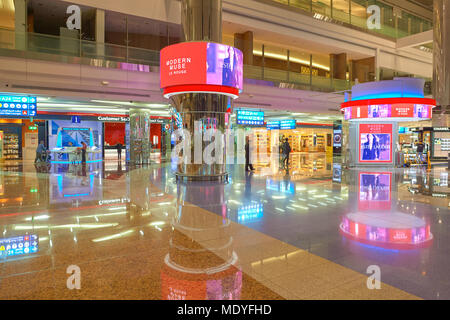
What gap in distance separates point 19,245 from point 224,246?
2742 mm

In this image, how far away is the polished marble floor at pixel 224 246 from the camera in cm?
298

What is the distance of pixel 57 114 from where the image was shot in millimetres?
25828

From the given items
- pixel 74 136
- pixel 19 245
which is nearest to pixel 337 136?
pixel 74 136

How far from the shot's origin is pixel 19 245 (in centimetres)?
419

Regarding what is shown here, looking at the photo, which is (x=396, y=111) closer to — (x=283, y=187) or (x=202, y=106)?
(x=283, y=187)

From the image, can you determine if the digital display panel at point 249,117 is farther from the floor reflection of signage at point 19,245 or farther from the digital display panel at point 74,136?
the floor reflection of signage at point 19,245

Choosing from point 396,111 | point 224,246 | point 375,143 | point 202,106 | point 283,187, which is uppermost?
point 396,111

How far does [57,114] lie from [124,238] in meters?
25.1

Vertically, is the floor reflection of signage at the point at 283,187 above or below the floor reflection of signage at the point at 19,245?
above

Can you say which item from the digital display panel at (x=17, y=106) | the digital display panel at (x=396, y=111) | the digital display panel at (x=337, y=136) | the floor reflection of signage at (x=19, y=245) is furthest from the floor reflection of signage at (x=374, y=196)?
the digital display panel at (x=337, y=136)

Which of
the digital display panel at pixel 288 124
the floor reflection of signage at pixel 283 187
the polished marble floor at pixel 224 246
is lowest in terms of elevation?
the polished marble floor at pixel 224 246

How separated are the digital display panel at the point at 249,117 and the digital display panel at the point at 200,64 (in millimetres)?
9049

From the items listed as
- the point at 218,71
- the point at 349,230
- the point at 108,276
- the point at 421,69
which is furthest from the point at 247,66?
the point at 421,69
